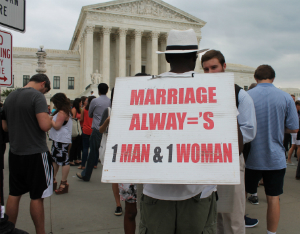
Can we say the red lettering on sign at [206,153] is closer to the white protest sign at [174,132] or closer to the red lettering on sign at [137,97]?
the white protest sign at [174,132]

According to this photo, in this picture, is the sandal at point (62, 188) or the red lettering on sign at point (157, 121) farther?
the sandal at point (62, 188)

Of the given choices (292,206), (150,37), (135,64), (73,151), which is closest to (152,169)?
(292,206)

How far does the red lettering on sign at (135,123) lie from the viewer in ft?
5.66

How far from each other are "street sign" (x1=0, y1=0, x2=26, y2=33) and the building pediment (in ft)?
137

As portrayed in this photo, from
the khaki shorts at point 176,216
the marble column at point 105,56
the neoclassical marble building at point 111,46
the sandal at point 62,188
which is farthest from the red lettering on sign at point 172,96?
the marble column at point 105,56

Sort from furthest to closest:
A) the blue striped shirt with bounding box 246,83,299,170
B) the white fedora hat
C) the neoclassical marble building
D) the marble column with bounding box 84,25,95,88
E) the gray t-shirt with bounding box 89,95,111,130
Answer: the neoclassical marble building, the marble column with bounding box 84,25,95,88, the gray t-shirt with bounding box 89,95,111,130, the blue striped shirt with bounding box 246,83,299,170, the white fedora hat

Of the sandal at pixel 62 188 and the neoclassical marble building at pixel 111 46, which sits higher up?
the neoclassical marble building at pixel 111 46

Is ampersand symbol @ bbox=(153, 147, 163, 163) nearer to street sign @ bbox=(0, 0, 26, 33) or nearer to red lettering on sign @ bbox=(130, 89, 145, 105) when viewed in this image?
red lettering on sign @ bbox=(130, 89, 145, 105)

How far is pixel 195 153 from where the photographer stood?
1617mm

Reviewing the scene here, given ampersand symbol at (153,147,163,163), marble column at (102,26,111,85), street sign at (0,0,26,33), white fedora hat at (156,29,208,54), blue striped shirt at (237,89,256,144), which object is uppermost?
marble column at (102,26,111,85)

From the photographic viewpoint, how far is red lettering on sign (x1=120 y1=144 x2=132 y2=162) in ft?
5.42

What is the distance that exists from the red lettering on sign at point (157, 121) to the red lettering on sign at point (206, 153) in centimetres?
→ 28

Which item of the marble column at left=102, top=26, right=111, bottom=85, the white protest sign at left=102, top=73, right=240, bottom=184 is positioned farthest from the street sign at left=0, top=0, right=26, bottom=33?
the marble column at left=102, top=26, right=111, bottom=85

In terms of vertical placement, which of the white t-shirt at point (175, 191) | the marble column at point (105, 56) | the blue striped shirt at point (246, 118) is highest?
the marble column at point (105, 56)
